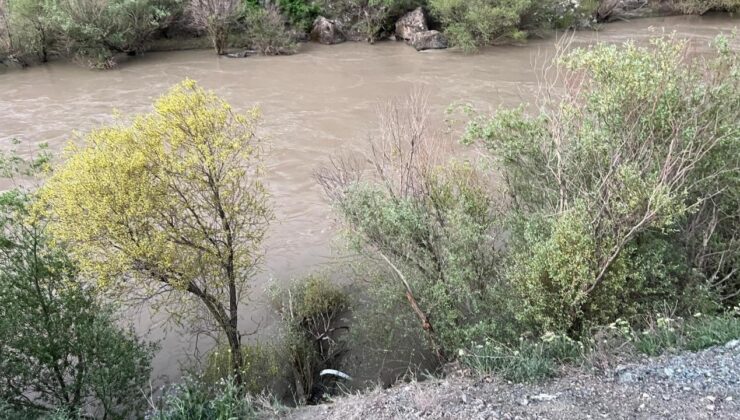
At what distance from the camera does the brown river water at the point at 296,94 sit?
16.3 metres

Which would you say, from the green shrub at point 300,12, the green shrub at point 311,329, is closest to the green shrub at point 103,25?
the green shrub at point 300,12

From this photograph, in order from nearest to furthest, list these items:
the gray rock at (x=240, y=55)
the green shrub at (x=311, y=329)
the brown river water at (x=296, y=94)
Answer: the green shrub at (x=311, y=329) < the brown river water at (x=296, y=94) < the gray rock at (x=240, y=55)

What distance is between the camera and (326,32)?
36.3 meters

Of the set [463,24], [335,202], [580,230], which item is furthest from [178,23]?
[580,230]

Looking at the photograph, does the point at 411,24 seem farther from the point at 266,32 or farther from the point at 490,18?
the point at 266,32

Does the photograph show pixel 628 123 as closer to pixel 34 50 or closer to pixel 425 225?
pixel 425 225

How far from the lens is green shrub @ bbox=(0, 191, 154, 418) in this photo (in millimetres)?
9078

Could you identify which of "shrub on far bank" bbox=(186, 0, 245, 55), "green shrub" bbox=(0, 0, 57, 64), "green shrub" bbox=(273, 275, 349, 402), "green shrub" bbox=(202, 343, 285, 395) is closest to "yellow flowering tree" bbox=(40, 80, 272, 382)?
Result: "green shrub" bbox=(202, 343, 285, 395)

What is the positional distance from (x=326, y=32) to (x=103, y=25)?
43.4 feet

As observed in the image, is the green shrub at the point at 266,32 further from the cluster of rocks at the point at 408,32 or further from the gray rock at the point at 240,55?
the cluster of rocks at the point at 408,32

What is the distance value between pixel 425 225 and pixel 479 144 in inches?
95.6

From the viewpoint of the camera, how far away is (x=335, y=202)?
11.9 metres

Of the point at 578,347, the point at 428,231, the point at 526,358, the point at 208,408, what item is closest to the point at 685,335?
the point at 578,347

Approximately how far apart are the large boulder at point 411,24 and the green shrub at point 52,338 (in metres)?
29.4
